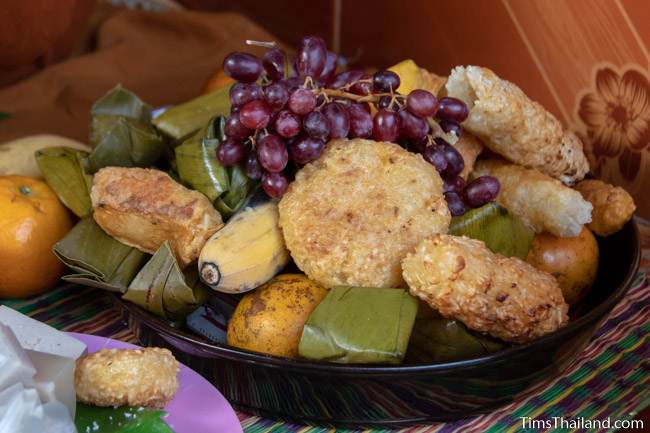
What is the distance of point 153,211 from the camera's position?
964 mm

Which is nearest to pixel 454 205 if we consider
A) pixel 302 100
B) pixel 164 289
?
pixel 302 100

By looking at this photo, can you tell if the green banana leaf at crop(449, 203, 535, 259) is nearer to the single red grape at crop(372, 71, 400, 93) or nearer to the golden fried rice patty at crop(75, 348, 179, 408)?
the single red grape at crop(372, 71, 400, 93)

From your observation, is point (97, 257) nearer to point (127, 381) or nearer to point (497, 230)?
point (127, 381)

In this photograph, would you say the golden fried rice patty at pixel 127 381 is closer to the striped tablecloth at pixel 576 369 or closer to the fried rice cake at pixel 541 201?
the striped tablecloth at pixel 576 369

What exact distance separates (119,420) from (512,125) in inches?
24.4

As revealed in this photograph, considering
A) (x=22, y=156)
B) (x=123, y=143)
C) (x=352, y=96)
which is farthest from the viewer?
(x=22, y=156)

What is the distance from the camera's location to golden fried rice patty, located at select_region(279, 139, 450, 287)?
89 cm

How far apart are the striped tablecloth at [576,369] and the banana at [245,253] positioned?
0.16 metres

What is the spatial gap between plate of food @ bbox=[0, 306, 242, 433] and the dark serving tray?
0.14 ft

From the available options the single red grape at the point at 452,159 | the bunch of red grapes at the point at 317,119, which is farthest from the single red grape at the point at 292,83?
the single red grape at the point at 452,159

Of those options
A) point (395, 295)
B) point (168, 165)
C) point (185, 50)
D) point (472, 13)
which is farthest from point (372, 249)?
point (185, 50)

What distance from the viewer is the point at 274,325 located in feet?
2.84

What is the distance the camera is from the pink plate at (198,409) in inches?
30.2

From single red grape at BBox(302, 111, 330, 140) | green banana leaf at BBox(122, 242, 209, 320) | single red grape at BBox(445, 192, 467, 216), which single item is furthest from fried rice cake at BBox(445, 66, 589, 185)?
green banana leaf at BBox(122, 242, 209, 320)
